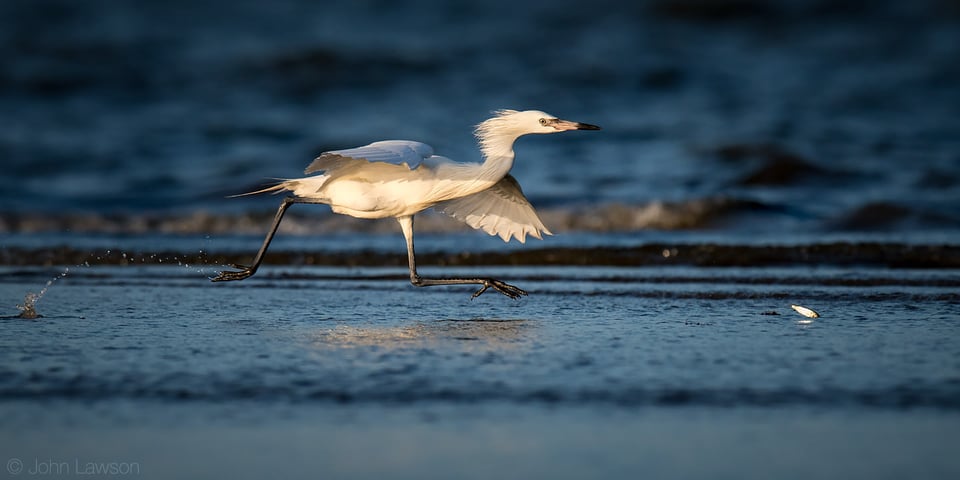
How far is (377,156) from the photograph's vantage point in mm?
6562

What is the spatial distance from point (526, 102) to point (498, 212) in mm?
12973

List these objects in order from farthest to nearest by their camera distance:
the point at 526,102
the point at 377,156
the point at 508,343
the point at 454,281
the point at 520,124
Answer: the point at 526,102, the point at 454,281, the point at 520,124, the point at 377,156, the point at 508,343

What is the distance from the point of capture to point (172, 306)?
25.8ft

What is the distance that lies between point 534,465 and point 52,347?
325cm

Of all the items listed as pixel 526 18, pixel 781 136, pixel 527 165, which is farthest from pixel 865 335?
pixel 526 18

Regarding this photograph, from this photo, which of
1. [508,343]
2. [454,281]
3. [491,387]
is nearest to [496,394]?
[491,387]

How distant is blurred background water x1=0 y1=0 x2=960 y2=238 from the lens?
14406mm

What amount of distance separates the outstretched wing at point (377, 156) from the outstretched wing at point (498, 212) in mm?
1146

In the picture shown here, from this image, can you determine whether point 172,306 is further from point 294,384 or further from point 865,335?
point 865,335

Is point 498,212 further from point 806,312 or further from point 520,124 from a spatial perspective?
point 806,312

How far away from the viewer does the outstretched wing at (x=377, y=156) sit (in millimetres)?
6531

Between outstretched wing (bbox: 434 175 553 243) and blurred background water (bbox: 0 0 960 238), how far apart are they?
5180 mm

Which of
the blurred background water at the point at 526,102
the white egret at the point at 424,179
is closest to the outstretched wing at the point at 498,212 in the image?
the white egret at the point at 424,179

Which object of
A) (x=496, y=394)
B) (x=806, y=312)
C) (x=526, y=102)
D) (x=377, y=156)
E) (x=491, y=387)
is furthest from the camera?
(x=526, y=102)
